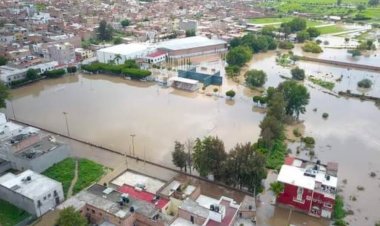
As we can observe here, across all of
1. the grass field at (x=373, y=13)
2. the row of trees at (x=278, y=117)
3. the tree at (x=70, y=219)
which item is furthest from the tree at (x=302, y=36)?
the tree at (x=70, y=219)

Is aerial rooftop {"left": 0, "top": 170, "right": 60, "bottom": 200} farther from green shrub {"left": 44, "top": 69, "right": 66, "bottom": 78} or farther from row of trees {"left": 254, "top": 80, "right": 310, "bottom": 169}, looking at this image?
green shrub {"left": 44, "top": 69, "right": 66, "bottom": 78}

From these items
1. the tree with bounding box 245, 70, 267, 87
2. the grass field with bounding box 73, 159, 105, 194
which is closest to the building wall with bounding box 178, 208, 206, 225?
the grass field with bounding box 73, 159, 105, 194

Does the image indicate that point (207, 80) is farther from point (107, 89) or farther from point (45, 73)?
point (45, 73)

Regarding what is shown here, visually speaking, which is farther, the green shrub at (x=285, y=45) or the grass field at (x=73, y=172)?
the green shrub at (x=285, y=45)

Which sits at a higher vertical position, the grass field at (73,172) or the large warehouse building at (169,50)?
the large warehouse building at (169,50)

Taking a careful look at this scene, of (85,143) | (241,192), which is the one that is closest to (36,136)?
(85,143)

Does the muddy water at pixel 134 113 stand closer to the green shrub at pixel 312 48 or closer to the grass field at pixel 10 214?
the grass field at pixel 10 214

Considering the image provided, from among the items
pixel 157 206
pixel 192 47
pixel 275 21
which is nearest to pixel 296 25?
pixel 275 21
